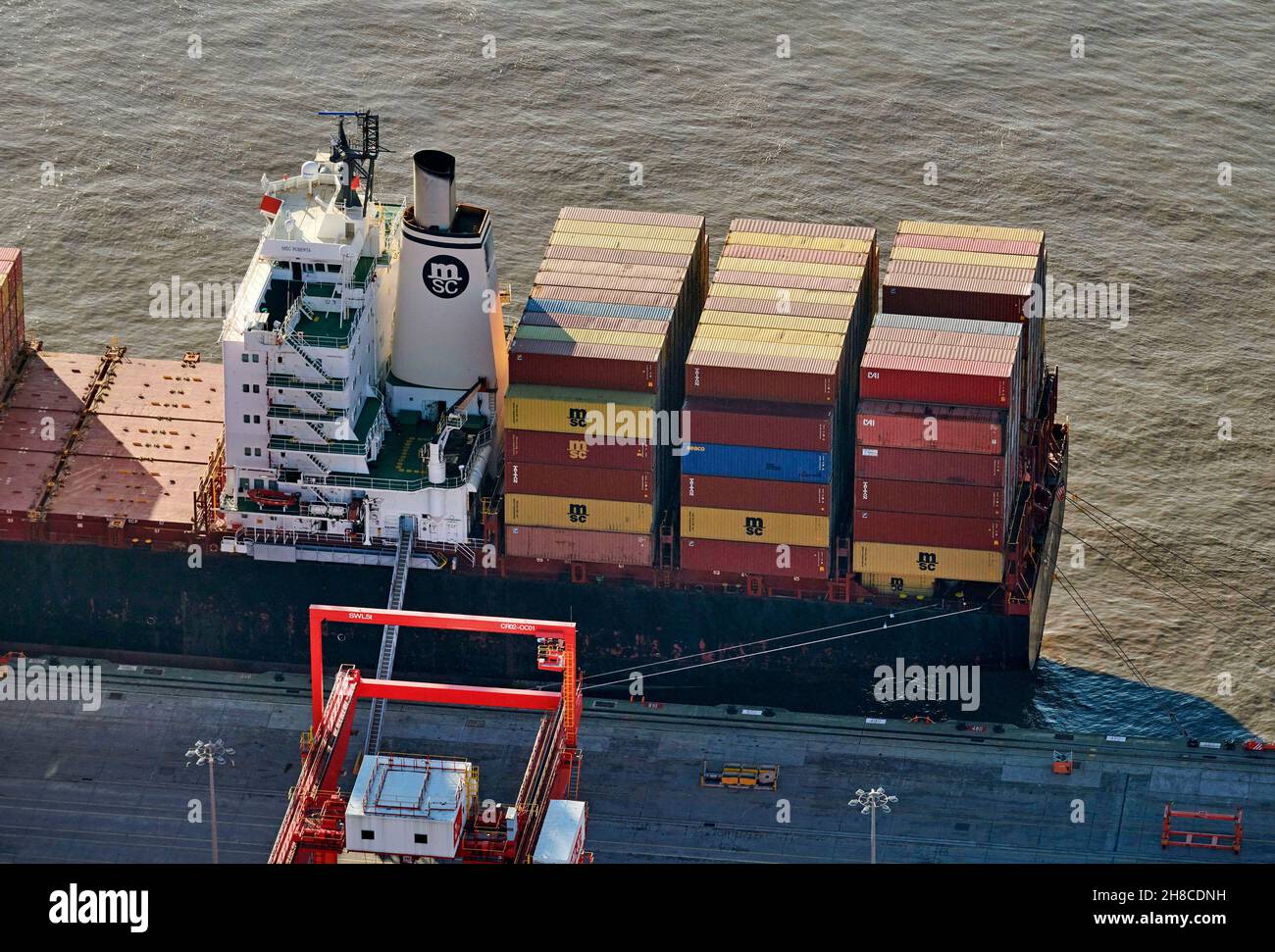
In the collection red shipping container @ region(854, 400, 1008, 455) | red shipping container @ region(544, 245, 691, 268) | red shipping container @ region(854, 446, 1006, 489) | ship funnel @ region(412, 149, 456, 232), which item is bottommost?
red shipping container @ region(854, 446, 1006, 489)

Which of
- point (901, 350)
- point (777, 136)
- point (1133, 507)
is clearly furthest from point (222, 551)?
point (777, 136)

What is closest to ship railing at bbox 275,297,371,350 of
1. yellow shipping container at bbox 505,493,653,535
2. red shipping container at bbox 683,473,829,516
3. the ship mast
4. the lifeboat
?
the ship mast

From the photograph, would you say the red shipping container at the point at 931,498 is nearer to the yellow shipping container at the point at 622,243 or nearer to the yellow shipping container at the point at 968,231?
the yellow shipping container at the point at 622,243

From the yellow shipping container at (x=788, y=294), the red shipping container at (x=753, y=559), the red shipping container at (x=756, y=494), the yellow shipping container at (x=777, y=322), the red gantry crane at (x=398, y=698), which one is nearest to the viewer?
the red gantry crane at (x=398, y=698)

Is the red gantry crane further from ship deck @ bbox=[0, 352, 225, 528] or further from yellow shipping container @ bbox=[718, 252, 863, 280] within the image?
yellow shipping container @ bbox=[718, 252, 863, 280]

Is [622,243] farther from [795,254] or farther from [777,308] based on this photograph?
[777,308]

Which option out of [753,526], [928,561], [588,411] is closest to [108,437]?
[588,411]

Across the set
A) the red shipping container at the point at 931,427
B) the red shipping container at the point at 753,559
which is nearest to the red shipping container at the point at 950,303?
the red shipping container at the point at 931,427

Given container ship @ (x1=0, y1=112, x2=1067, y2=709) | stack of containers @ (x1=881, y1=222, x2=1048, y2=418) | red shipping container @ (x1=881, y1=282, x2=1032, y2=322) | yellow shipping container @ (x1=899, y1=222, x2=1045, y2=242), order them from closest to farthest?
container ship @ (x1=0, y1=112, x2=1067, y2=709)
red shipping container @ (x1=881, y1=282, x2=1032, y2=322)
stack of containers @ (x1=881, y1=222, x2=1048, y2=418)
yellow shipping container @ (x1=899, y1=222, x2=1045, y2=242)
